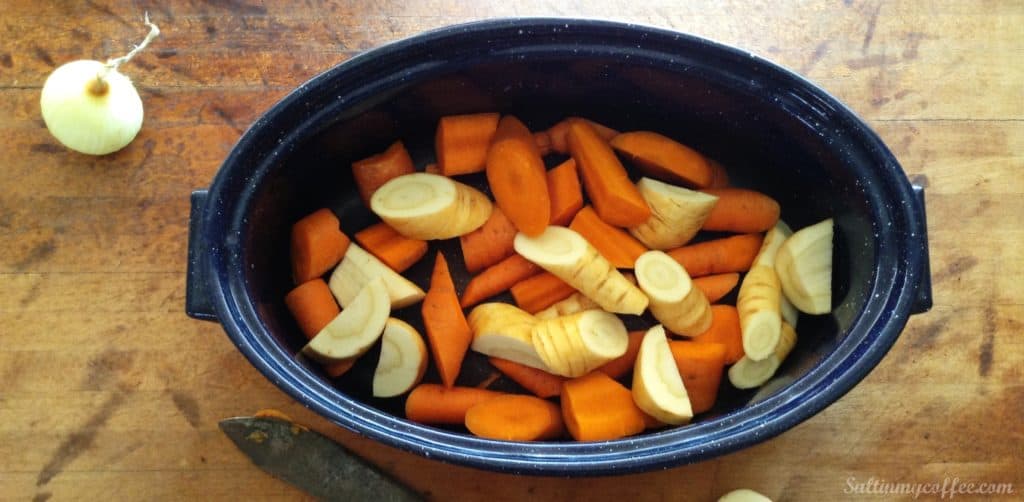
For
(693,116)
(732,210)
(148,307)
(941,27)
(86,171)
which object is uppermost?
(941,27)

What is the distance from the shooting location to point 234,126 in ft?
4.83

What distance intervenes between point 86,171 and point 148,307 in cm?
26

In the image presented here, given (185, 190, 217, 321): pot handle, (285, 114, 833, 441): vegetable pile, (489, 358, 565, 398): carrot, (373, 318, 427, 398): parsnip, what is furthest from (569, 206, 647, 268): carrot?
(185, 190, 217, 321): pot handle

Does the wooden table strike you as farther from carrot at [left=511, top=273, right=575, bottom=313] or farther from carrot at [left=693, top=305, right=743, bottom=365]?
carrot at [left=511, top=273, right=575, bottom=313]

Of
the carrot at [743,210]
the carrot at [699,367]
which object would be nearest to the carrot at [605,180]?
the carrot at [743,210]

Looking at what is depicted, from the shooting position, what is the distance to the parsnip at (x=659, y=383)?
4.22 ft

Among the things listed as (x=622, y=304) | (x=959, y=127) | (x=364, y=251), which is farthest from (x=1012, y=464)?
(x=364, y=251)

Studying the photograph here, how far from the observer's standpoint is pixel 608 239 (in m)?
1.44

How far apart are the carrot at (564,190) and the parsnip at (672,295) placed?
0.14 metres

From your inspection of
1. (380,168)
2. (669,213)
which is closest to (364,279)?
(380,168)

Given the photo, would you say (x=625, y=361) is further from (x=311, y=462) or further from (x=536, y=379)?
(x=311, y=462)

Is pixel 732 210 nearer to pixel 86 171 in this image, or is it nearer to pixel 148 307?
pixel 148 307

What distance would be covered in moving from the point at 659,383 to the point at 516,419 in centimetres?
23

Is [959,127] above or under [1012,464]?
above
